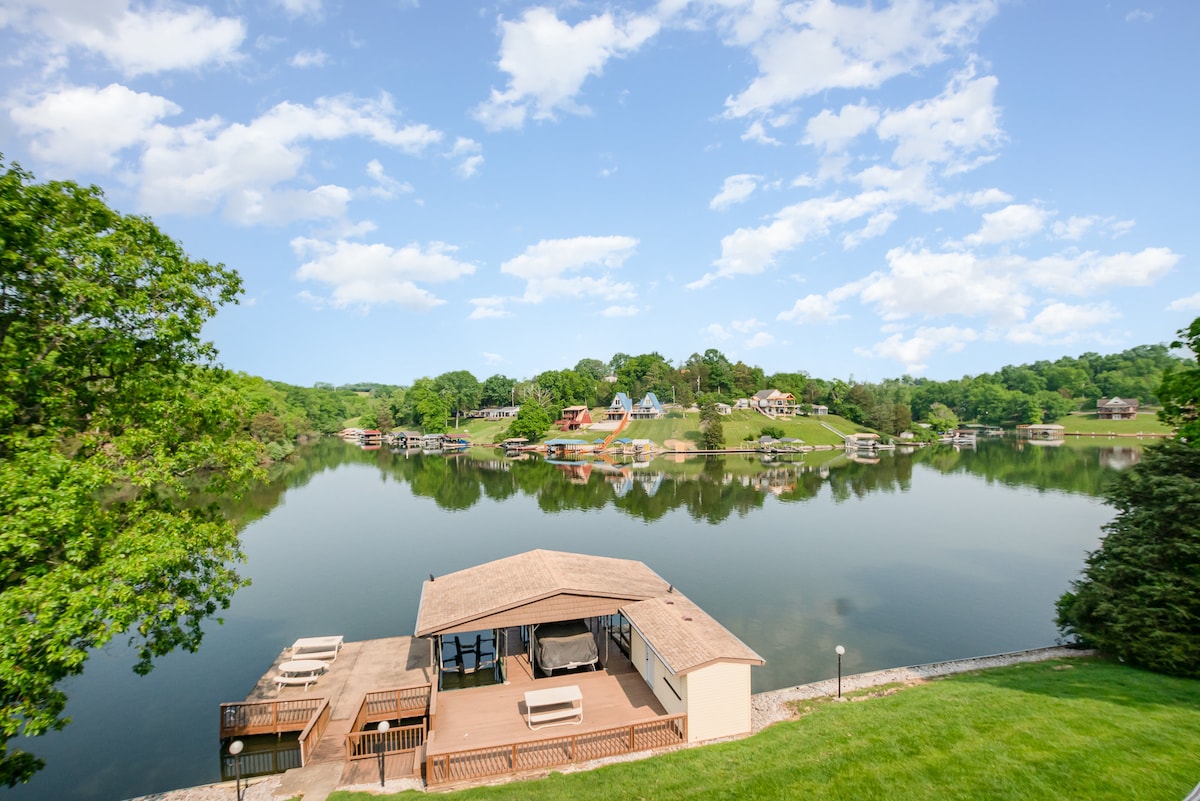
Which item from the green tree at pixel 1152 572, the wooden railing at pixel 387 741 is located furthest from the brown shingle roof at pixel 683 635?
the green tree at pixel 1152 572

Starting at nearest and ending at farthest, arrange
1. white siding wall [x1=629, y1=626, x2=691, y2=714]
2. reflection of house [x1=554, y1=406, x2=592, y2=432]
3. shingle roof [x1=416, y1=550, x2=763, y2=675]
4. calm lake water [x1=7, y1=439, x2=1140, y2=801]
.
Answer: white siding wall [x1=629, y1=626, x2=691, y2=714] < shingle roof [x1=416, y1=550, x2=763, y2=675] < calm lake water [x1=7, y1=439, x2=1140, y2=801] < reflection of house [x1=554, y1=406, x2=592, y2=432]

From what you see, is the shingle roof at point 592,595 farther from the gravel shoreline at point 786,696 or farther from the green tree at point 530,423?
the green tree at point 530,423

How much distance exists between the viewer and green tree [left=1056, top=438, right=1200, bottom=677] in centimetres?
1567

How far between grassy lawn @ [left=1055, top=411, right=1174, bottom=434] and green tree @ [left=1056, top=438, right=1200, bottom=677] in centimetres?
12520

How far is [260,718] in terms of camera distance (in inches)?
623

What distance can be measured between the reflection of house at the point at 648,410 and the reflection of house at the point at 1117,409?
3799 inches

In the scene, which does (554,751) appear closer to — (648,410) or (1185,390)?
(1185,390)

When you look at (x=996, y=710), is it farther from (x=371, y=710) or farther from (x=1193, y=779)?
(x=371, y=710)

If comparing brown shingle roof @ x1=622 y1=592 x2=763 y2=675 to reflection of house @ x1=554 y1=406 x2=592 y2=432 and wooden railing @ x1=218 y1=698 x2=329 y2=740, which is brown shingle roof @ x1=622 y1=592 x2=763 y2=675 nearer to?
wooden railing @ x1=218 y1=698 x2=329 y2=740

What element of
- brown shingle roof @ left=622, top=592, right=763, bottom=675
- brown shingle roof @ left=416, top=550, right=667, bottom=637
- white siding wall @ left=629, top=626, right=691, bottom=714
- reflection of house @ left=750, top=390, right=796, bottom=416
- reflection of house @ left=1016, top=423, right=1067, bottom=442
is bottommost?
white siding wall @ left=629, top=626, right=691, bottom=714

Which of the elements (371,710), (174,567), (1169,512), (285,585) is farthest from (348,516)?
(1169,512)

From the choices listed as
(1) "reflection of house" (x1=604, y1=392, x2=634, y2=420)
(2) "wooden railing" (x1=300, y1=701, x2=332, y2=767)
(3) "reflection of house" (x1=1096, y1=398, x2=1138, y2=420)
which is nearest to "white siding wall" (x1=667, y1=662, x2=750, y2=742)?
(2) "wooden railing" (x1=300, y1=701, x2=332, y2=767)

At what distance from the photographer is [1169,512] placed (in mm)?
16578

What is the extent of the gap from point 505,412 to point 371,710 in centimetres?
13082
